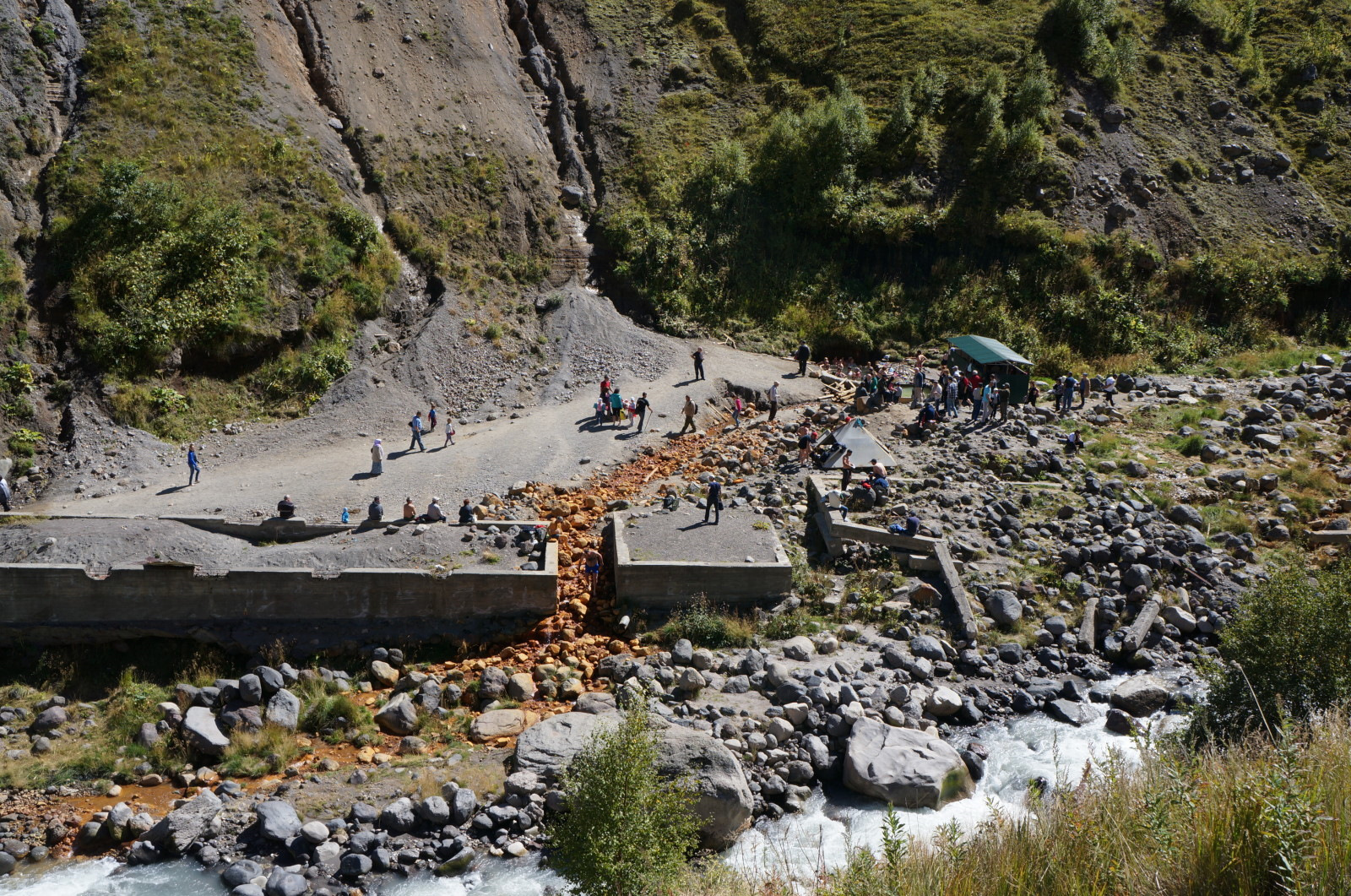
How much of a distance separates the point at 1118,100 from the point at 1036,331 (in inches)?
639

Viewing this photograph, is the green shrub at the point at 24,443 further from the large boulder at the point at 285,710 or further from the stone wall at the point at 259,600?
the large boulder at the point at 285,710

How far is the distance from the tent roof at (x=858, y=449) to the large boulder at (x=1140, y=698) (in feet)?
29.4

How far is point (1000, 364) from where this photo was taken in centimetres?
3016

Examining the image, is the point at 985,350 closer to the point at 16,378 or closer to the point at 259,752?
the point at 259,752

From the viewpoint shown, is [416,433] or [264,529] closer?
[264,529]

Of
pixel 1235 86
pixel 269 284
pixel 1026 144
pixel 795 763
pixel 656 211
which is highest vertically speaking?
pixel 1235 86

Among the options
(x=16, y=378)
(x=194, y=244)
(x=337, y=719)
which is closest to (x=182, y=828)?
(x=337, y=719)

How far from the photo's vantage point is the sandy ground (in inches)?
939

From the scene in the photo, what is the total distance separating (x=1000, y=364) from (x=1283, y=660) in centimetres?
1615

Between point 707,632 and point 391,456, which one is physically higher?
point 391,456

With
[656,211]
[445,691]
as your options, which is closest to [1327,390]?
[656,211]

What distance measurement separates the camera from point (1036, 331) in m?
36.4

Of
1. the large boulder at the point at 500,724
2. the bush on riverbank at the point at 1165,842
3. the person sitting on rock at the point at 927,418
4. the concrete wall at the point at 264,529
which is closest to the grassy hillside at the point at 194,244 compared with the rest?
the concrete wall at the point at 264,529

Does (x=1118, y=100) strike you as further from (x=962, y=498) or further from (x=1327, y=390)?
(x=962, y=498)
